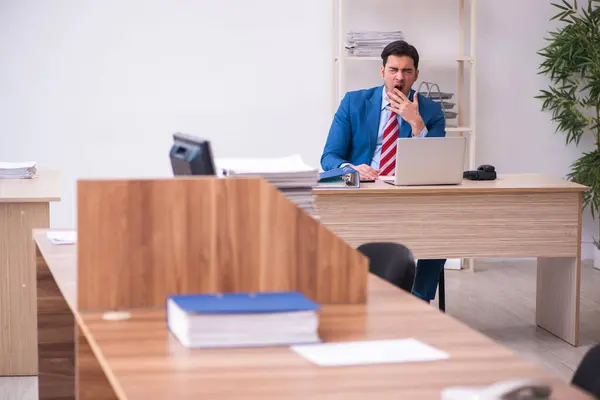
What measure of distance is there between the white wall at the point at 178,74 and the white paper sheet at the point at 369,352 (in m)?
4.95

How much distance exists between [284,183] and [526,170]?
16.0 ft

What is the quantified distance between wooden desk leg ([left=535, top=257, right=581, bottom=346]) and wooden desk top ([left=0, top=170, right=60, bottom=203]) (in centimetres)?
250

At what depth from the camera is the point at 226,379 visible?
1.64 m

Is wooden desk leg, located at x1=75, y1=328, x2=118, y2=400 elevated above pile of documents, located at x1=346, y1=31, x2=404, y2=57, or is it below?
below

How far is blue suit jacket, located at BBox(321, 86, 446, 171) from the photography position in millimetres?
5273

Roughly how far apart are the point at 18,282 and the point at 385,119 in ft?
7.12

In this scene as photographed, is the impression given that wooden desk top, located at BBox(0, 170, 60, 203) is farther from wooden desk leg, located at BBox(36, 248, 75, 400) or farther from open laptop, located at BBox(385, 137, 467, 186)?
open laptop, located at BBox(385, 137, 467, 186)

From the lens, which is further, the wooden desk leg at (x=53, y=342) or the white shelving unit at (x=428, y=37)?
the white shelving unit at (x=428, y=37)

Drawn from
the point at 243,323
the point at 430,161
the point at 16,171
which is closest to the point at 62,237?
the point at 243,323

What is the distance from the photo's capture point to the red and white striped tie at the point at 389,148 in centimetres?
523

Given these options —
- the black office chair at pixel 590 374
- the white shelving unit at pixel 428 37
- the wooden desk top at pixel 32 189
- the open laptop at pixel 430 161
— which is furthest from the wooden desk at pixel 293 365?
the white shelving unit at pixel 428 37

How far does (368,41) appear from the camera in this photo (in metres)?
6.37

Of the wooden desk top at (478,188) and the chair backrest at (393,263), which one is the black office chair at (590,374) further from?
the wooden desk top at (478,188)

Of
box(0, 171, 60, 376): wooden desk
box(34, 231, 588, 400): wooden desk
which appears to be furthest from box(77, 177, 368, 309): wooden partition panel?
box(0, 171, 60, 376): wooden desk
